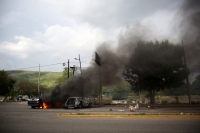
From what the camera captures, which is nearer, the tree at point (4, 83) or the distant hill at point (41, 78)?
the tree at point (4, 83)

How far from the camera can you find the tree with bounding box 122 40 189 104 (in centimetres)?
2325

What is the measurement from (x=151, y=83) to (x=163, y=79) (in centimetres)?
168

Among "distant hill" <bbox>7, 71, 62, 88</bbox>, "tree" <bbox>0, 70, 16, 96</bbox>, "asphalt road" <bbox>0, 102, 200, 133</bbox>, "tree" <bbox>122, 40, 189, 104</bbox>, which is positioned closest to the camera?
"asphalt road" <bbox>0, 102, 200, 133</bbox>

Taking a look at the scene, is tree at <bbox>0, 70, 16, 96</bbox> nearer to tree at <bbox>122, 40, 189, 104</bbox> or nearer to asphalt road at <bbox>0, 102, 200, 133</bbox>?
tree at <bbox>122, 40, 189, 104</bbox>

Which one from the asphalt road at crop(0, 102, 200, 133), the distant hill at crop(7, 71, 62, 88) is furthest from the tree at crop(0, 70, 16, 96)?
the distant hill at crop(7, 71, 62, 88)

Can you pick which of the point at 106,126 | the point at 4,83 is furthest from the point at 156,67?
the point at 4,83

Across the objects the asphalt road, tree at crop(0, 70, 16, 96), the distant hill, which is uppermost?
the distant hill

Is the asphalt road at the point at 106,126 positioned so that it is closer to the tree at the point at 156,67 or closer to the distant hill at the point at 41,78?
the tree at the point at 156,67

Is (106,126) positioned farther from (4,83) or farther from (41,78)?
(41,78)

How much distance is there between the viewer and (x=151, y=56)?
2409 cm

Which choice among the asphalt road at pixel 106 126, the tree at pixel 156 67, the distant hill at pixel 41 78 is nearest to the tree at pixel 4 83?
the tree at pixel 156 67

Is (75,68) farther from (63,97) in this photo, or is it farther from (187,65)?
(187,65)

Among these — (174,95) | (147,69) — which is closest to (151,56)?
(147,69)

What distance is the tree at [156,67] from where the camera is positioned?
915 inches
